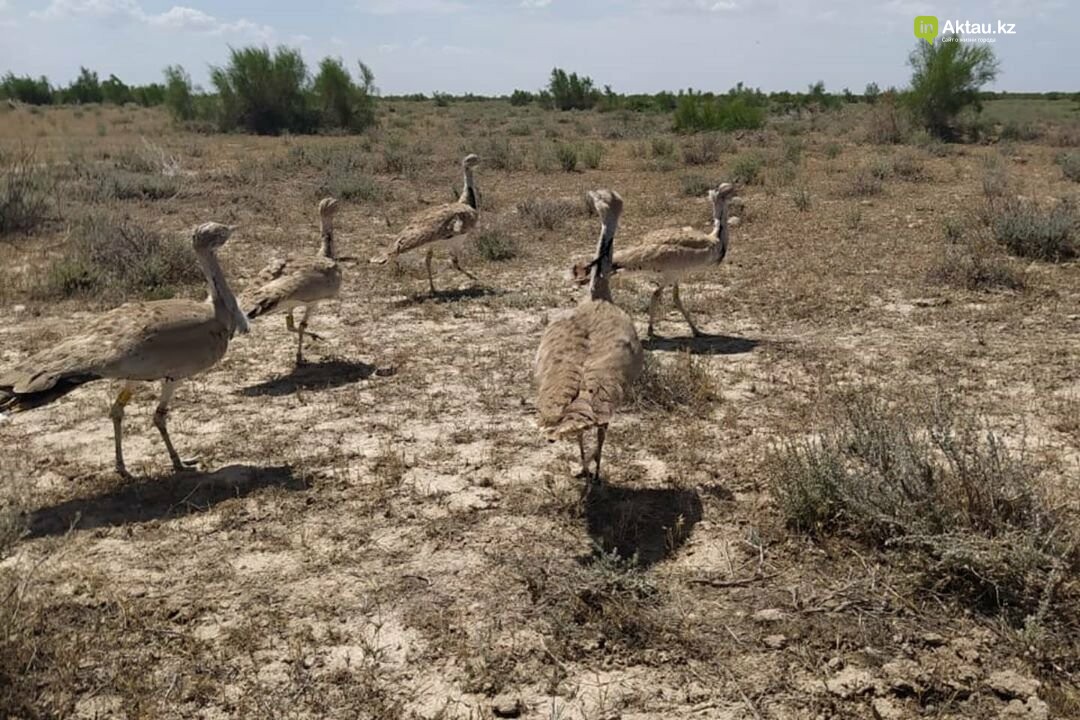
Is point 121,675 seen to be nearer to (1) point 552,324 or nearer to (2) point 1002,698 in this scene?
(1) point 552,324

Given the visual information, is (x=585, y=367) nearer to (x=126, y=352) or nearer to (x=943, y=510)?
(x=943, y=510)

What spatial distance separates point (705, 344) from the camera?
8.37m

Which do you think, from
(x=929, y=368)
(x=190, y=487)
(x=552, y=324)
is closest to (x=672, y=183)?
(x=929, y=368)

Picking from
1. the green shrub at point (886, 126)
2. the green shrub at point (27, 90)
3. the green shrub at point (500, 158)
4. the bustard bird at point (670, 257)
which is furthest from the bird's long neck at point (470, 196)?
the green shrub at point (27, 90)

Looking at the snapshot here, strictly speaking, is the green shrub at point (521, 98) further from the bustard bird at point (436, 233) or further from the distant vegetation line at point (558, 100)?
the bustard bird at point (436, 233)

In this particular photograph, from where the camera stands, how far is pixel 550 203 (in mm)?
14266

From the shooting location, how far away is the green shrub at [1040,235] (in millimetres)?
10609

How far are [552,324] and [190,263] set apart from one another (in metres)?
6.60

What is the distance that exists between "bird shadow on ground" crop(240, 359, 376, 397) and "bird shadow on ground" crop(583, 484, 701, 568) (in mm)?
2964

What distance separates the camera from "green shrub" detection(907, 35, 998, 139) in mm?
26859

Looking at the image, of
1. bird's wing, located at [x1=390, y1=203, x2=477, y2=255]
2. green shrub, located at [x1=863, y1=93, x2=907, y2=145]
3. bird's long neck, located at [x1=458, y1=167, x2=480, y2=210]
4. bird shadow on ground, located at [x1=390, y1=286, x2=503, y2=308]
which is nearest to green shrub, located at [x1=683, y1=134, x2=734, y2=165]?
green shrub, located at [x1=863, y1=93, x2=907, y2=145]

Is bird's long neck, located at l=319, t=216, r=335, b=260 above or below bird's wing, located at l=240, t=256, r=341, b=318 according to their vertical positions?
above

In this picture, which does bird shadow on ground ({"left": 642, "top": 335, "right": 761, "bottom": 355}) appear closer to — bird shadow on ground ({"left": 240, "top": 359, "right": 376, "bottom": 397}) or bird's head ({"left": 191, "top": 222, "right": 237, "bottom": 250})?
bird shadow on ground ({"left": 240, "top": 359, "right": 376, "bottom": 397})

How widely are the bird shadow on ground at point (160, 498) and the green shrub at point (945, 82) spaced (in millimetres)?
25845
